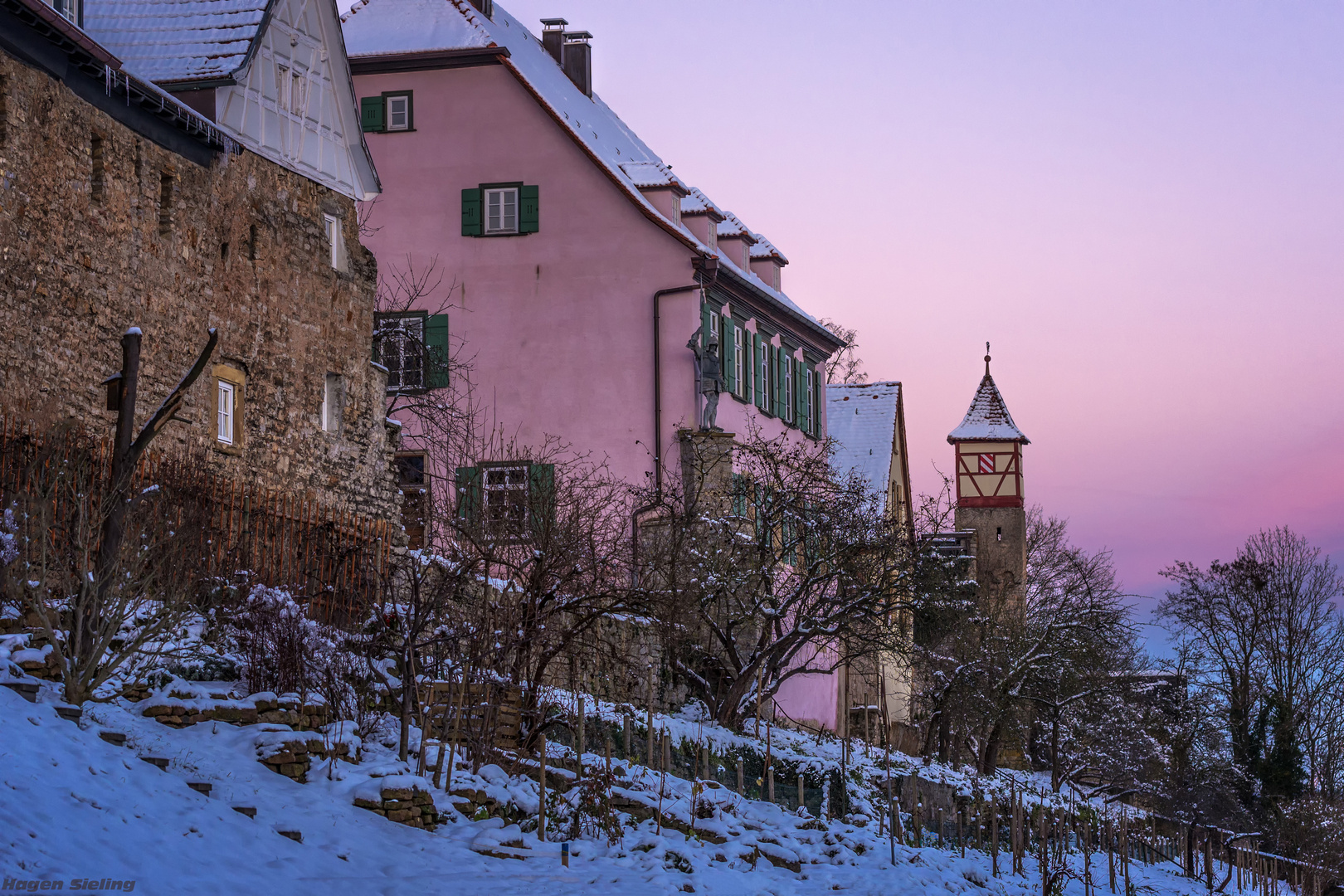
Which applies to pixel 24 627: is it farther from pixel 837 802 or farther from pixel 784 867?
pixel 837 802

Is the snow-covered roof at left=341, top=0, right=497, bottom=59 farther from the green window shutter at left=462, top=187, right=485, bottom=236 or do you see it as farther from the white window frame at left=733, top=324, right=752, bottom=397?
the white window frame at left=733, top=324, right=752, bottom=397

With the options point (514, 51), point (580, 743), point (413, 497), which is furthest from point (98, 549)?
point (514, 51)

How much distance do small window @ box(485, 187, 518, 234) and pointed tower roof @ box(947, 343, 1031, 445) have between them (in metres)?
29.4

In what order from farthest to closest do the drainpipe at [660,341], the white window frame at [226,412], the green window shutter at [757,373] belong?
the green window shutter at [757,373] < the drainpipe at [660,341] < the white window frame at [226,412]

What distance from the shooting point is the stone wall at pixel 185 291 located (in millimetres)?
16953

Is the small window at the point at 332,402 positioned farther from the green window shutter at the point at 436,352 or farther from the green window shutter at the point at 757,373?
the green window shutter at the point at 757,373

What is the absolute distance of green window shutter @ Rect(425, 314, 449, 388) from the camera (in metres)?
30.2

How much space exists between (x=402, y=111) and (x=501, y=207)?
8.91 feet

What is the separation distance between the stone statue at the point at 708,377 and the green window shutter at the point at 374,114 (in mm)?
7421

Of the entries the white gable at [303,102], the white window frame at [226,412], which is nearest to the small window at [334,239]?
the white gable at [303,102]

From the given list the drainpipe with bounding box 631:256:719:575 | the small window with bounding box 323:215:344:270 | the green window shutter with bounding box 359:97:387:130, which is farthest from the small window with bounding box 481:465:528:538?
the green window shutter with bounding box 359:97:387:130

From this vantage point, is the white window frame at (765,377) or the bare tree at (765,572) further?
the white window frame at (765,377)

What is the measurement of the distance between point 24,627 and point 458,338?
17.7 meters

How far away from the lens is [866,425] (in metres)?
45.1
